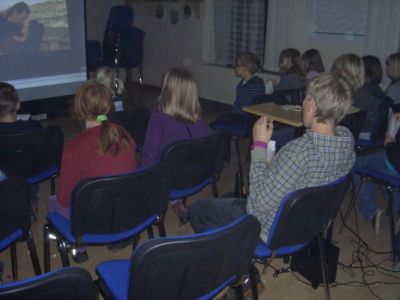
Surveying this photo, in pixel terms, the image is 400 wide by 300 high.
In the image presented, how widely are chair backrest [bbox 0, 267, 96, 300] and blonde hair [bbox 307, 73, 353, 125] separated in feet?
4.01

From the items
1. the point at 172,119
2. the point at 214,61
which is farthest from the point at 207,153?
the point at 214,61

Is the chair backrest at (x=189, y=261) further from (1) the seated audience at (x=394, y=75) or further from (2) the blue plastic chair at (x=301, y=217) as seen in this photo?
(1) the seated audience at (x=394, y=75)

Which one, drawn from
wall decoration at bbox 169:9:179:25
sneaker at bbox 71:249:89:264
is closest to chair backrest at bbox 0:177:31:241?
sneaker at bbox 71:249:89:264

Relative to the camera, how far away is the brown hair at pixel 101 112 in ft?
6.84

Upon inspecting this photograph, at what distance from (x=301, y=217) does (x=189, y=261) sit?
0.67 meters

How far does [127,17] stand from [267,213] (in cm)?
570

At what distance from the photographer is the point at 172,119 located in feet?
8.72

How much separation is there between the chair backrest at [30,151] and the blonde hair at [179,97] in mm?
712

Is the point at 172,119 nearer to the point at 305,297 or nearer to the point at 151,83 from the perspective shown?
the point at 305,297

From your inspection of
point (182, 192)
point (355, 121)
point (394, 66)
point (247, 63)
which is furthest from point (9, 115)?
point (394, 66)

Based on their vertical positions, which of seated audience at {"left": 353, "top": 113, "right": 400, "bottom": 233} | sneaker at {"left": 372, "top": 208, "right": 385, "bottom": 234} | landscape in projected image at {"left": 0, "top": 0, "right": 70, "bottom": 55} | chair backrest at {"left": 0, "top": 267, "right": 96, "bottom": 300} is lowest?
sneaker at {"left": 372, "top": 208, "right": 385, "bottom": 234}

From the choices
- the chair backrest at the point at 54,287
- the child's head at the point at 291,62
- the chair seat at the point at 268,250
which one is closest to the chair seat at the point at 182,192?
the chair seat at the point at 268,250

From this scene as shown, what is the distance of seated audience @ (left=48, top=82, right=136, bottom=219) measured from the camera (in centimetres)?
209

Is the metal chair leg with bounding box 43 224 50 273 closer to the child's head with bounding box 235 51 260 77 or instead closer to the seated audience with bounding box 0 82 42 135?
the seated audience with bounding box 0 82 42 135
